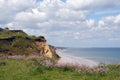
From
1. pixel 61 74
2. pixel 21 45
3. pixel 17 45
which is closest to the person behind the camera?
pixel 61 74

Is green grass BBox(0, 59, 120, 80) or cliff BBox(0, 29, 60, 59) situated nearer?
green grass BBox(0, 59, 120, 80)

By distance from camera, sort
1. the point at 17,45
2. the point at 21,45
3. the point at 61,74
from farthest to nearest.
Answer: the point at 21,45, the point at 17,45, the point at 61,74

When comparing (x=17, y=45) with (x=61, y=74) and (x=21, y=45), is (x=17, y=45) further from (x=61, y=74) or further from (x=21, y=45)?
(x=61, y=74)

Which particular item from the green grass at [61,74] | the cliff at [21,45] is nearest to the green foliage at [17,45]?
the cliff at [21,45]

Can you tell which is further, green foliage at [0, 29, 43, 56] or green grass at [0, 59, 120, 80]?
green foliage at [0, 29, 43, 56]

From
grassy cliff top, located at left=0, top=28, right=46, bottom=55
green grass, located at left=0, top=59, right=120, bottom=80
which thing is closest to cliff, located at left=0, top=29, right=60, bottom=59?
grassy cliff top, located at left=0, top=28, right=46, bottom=55

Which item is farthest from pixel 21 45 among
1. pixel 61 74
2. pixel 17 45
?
pixel 61 74

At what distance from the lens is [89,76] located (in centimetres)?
1838

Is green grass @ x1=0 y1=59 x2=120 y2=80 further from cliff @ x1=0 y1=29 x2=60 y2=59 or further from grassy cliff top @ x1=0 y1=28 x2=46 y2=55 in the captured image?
grassy cliff top @ x1=0 y1=28 x2=46 y2=55

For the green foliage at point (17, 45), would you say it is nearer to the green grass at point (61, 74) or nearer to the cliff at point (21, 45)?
the cliff at point (21, 45)

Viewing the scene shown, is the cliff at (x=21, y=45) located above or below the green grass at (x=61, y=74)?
above

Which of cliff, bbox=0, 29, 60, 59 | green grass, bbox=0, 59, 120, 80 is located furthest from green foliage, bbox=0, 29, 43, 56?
green grass, bbox=0, 59, 120, 80

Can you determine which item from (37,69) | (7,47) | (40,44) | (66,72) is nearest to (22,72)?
(37,69)

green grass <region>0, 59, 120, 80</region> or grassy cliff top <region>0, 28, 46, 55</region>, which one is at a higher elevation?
grassy cliff top <region>0, 28, 46, 55</region>
